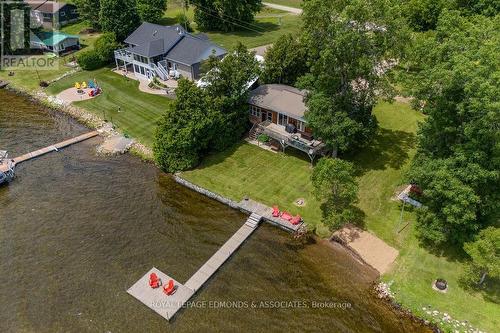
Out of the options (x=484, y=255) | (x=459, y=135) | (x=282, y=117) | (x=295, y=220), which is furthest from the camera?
(x=282, y=117)

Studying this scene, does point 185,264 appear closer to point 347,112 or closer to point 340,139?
point 340,139

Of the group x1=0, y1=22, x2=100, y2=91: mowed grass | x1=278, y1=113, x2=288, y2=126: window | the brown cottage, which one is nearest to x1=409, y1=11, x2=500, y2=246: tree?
the brown cottage

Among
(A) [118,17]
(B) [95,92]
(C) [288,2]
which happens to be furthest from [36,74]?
(C) [288,2]

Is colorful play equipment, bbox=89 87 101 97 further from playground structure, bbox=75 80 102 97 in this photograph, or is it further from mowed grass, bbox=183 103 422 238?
mowed grass, bbox=183 103 422 238

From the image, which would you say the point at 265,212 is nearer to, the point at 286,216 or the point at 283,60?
the point at 286,216

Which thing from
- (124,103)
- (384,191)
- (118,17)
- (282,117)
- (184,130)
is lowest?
(384,191)

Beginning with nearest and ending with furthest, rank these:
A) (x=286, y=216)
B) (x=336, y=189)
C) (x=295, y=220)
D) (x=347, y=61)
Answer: (x=336, y=189) < (x=295, y=220) < (x=286, y=216) < (x=347, y=61)
